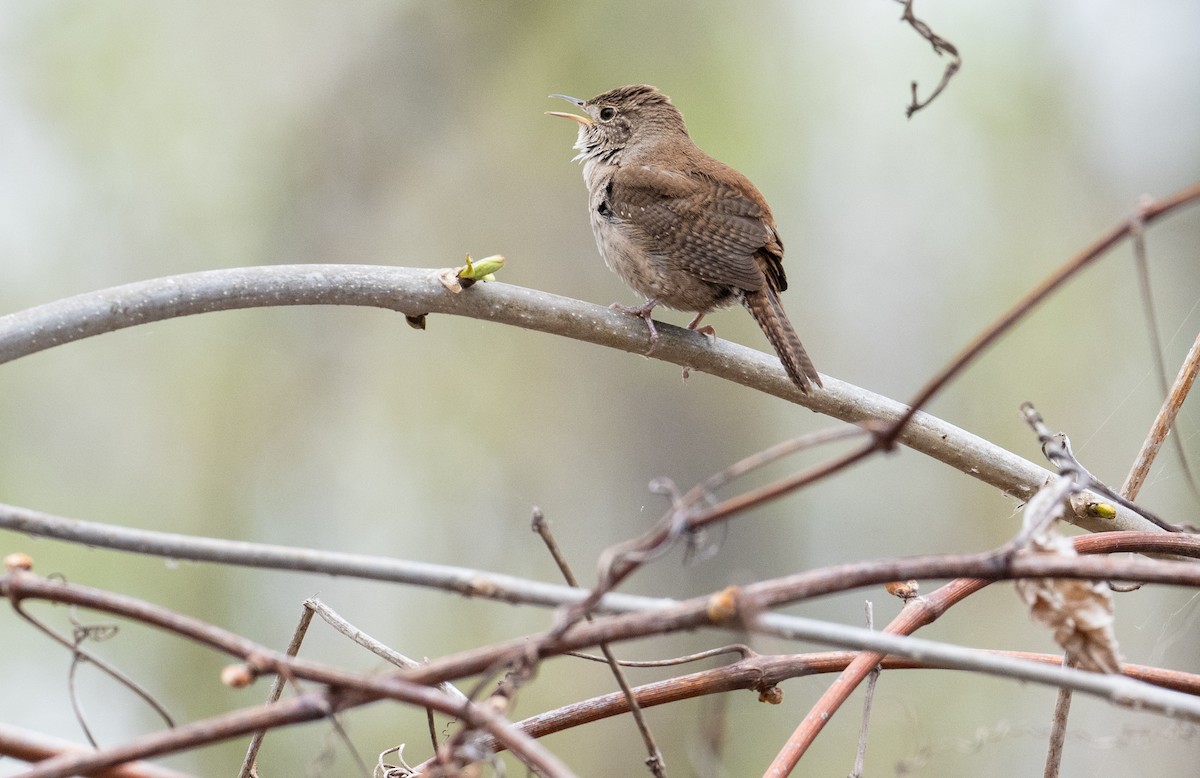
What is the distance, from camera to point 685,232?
328cm

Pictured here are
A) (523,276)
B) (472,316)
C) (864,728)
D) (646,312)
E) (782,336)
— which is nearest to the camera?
(864,728)

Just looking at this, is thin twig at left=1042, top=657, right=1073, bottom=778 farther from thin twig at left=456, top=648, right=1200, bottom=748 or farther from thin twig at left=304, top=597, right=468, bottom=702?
thin twig at left=304, top=597, right=468, bottom=702

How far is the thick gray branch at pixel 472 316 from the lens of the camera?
1463mm

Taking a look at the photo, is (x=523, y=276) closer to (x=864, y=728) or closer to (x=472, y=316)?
(x=472, y=316)

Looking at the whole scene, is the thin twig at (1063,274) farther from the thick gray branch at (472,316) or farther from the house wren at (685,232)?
the house wren at (685,232)

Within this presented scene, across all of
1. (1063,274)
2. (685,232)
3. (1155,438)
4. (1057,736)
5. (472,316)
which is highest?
(685,232)

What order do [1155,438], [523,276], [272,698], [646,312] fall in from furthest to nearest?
1. [523,276]
2. [646,312]
3. [1155,438]
4. [272,698]

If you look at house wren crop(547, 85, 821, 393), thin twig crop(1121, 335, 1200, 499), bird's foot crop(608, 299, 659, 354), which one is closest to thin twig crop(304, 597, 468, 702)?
bird's foot crop(608, 299, 659, 354)

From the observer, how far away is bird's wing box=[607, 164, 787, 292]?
10.4 feet

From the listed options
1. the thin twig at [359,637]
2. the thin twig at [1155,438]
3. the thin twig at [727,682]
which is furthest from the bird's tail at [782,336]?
the thin twig at [359,637]

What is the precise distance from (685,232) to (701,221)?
0.24 ft

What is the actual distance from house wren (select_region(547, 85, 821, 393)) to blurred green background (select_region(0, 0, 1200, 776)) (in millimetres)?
2622

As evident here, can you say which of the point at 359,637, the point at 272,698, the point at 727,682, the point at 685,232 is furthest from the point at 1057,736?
the point at 685,232

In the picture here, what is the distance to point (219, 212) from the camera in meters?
6.59
